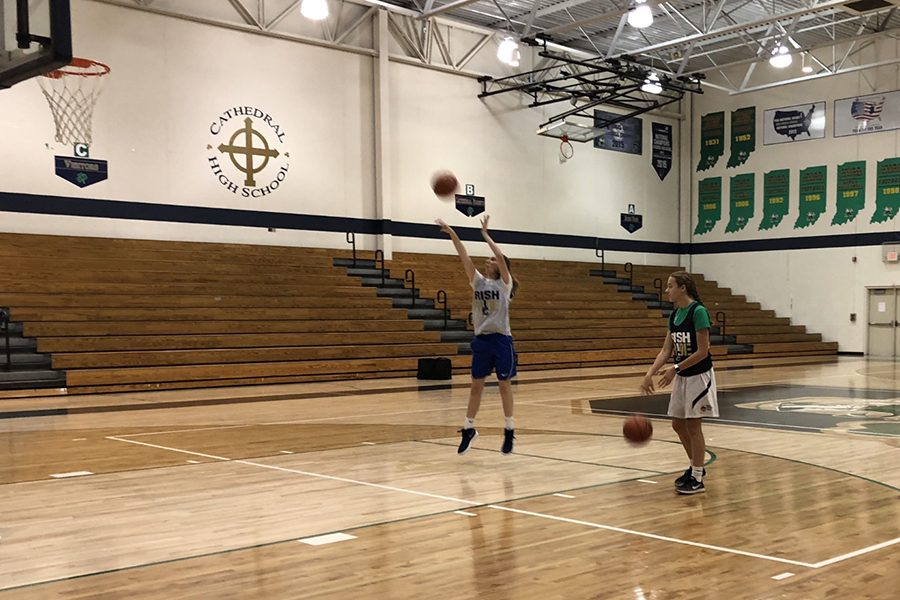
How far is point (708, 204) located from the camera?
87.9 feet

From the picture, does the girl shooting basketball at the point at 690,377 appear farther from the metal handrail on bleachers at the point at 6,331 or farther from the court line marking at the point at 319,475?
the metal handrail on bleachers at the point at 6,331

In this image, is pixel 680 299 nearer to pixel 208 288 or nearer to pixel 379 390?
pixel 379 390

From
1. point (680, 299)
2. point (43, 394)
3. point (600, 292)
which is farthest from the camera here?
point (600, 292)

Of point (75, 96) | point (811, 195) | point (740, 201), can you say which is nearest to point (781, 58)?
point (811, 195)

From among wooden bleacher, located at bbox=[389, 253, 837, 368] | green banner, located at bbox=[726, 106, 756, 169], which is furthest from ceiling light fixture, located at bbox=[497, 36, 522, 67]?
green banner, located at bbox=[726, 106, 756, 169]

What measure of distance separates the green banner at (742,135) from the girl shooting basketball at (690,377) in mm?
21610

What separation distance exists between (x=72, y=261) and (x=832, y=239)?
1871 centimetres

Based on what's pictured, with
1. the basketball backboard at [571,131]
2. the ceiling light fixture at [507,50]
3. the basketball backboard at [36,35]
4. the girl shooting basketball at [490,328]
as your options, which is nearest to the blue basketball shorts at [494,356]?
the girl shooting basketball at [490,328]

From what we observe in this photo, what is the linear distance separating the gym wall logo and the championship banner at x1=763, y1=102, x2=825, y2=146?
14.0 m

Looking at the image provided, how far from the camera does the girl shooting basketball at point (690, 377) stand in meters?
5.59

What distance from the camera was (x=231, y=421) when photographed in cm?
959

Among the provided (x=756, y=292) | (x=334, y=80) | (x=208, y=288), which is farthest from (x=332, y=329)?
(x=756, y=292)

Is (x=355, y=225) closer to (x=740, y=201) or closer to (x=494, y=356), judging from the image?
(x=740, y=201)

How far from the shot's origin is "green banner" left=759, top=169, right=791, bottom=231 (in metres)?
25.0
